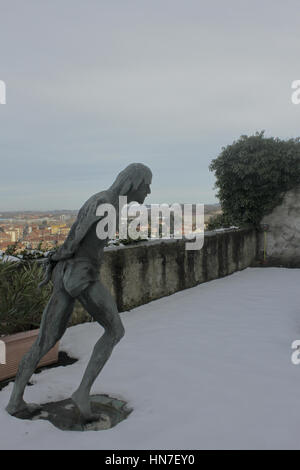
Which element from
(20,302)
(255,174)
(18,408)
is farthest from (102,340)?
(255,174)

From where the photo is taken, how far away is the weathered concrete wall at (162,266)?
19.2 ft

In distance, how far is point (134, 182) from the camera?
2521 mm

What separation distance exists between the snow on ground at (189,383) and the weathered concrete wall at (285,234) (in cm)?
515

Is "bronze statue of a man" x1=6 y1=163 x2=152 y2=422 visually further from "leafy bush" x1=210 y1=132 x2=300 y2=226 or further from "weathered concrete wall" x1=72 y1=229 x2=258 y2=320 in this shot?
"leafy bush" x1=210 y1=132 x2=300 y2=226

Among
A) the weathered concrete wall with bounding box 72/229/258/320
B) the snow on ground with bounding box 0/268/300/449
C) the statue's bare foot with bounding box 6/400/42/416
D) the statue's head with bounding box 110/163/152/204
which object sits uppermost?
the statue's head with bounding box 110/163/152/204

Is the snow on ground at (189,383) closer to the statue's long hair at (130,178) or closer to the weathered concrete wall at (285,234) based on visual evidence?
the statue's long hair at (130,178)

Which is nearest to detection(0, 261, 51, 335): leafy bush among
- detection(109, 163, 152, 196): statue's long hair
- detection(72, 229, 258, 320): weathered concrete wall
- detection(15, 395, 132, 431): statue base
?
detection(15, 395, 132, 431): statue base

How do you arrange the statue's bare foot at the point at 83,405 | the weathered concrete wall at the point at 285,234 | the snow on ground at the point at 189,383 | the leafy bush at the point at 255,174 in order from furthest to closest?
the weathered concrete wall at the point at 285,234, the leafy bush at the point at 255,174, the statue's bare foot at the point at 83,405, the snow on ground at the point at 189,383

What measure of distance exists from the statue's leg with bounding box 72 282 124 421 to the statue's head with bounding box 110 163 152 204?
626 millimetres

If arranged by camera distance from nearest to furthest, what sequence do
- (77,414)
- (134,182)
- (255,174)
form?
1. (134,182)
2. (77,414)
3. (255,174)

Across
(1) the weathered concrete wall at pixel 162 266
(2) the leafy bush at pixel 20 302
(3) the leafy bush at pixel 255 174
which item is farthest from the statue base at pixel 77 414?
(3) the leafy bush at pixel 255 174

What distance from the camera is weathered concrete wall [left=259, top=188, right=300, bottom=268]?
10.9m

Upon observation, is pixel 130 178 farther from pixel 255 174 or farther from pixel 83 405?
pixel 255 174

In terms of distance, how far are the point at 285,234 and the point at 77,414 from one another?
937 centimetres
